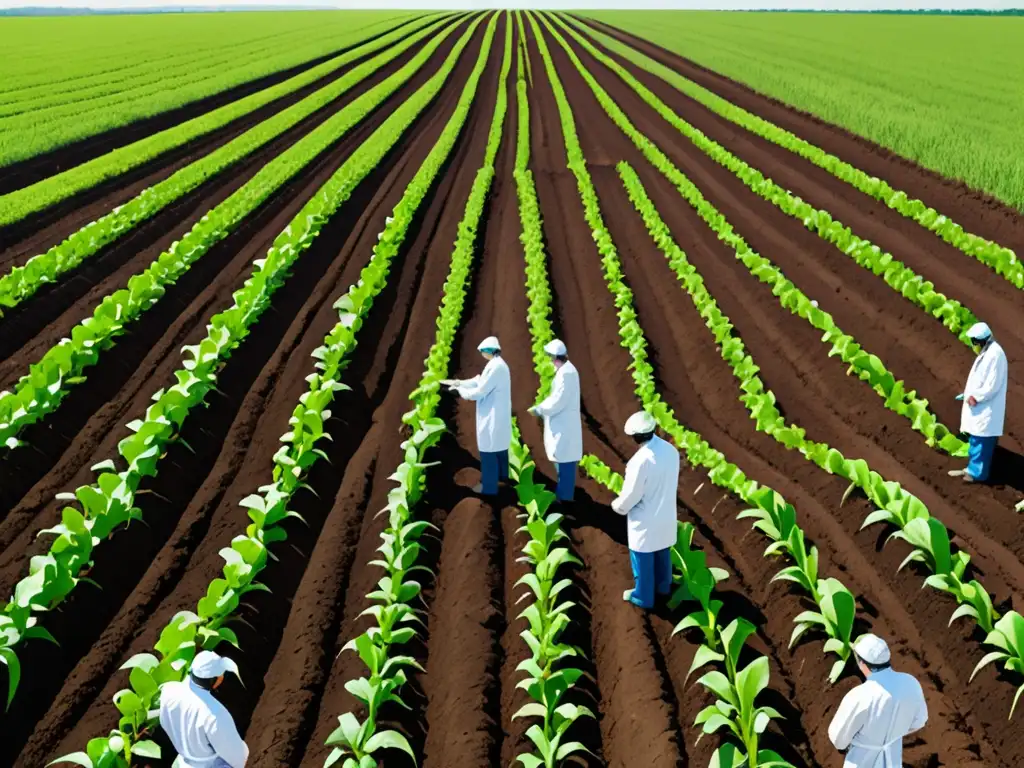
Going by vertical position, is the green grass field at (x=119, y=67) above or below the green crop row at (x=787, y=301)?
above

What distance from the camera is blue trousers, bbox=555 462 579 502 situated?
355 inches

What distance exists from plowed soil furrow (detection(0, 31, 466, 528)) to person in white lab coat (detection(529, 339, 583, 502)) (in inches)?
203

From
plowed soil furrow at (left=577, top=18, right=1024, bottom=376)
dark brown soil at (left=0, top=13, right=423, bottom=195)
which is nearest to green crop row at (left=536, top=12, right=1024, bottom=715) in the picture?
plowed soil furrow at (left=577, top=18, right=1024, bottom=376)

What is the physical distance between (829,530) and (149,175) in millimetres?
20615

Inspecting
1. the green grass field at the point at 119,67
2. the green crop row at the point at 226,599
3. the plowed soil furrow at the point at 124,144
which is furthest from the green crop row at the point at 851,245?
the green grass field at the point at 119,67

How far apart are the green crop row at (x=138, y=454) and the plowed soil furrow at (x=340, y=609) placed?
1849 millimetres

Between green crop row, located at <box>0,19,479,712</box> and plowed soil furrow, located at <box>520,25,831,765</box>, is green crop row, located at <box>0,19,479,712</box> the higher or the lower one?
the higher one

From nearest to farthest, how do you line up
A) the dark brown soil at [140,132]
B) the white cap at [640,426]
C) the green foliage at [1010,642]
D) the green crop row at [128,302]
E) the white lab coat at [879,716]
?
the white lab coat at [879,716] < the green foliage at [1010,642] < the white cap at [640,426] < the green crop row at [128,302] < the dark brown soil at [140,132]

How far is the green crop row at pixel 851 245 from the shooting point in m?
12.8

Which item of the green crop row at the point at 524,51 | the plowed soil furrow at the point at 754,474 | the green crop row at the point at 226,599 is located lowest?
the plowed soil furrow at the point at 754,474

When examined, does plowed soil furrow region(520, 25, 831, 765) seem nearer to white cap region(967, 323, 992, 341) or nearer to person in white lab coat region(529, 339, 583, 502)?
person in white lab coat region(529, 339, 583, 502)

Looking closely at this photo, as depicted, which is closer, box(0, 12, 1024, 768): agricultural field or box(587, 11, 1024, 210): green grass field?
box(0, 12, 1024, 768): agricultural field

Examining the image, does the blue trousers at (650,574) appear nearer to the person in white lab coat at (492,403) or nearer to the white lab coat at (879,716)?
the person in white lab coat at (492,403)

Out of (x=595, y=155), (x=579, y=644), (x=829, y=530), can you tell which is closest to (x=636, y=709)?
(x=579, y=644)
